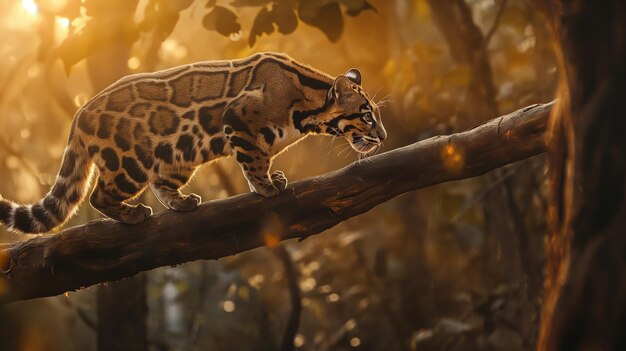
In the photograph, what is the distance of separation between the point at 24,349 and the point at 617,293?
16.8 feet

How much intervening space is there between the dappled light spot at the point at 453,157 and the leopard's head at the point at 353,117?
37cm

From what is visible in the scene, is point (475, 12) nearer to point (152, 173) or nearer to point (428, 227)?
point (428, 227)

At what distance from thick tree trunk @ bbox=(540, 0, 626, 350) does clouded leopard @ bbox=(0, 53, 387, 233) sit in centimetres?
141

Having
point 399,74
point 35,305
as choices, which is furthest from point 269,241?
point 35,305

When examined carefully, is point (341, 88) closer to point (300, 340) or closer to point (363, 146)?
point (363, 146)

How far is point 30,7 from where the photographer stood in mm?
6547

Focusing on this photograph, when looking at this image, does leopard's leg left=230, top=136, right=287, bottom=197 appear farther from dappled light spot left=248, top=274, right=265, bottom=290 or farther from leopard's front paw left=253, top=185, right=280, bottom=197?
dappled light spot left=248, top=274, right=265, bottom=290

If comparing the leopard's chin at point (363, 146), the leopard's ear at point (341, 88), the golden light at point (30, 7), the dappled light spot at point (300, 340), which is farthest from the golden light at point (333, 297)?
the leopard's ear at point (341, 88)

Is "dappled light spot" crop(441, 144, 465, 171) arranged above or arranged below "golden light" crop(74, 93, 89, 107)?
above

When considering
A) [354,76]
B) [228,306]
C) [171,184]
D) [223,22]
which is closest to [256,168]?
[171,184]

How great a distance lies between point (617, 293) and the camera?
244cm

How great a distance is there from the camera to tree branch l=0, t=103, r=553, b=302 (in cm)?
359

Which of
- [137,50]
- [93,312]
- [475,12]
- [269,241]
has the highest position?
[269,241]

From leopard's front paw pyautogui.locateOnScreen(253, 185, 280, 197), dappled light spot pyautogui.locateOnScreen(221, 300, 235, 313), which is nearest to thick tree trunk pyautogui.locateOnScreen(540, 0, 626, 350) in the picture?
leopard's front paw pyautogui.locateOnScreen(253, 185, 280, 197)
